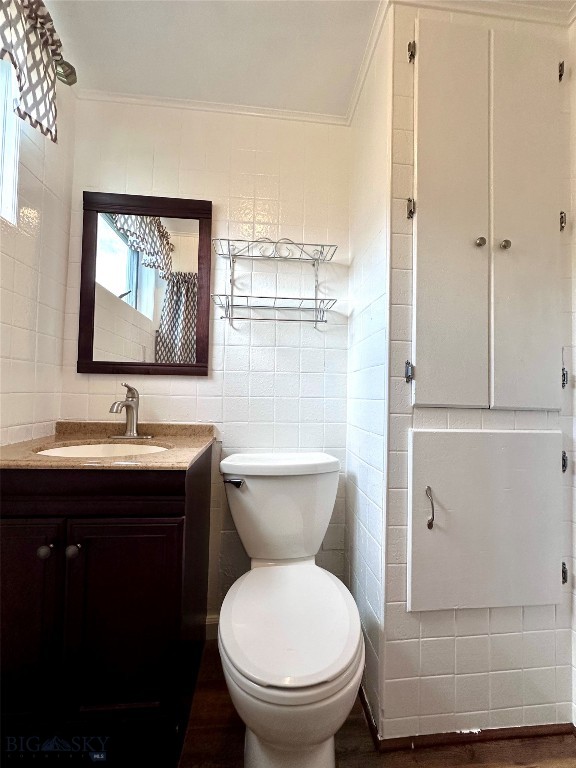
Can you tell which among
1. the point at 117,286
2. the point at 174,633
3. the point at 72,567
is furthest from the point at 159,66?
the point at 174,633

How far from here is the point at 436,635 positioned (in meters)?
1.14

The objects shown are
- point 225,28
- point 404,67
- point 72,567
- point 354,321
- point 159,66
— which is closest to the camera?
point 72,567

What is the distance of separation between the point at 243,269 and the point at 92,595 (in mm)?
1294

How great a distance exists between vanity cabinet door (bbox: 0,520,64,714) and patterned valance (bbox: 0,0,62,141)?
4.09 feet

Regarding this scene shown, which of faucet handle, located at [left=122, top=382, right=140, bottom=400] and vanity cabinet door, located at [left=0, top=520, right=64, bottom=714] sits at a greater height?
faucet handle, located at [left=122, top=382, right=140, bottom=400]

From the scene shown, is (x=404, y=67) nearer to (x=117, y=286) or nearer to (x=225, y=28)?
(x=225, y=28)

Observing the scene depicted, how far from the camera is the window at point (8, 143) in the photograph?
1.20 m

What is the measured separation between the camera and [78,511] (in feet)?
3.28

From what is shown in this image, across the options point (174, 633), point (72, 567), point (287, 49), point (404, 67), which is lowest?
point (174, 633)

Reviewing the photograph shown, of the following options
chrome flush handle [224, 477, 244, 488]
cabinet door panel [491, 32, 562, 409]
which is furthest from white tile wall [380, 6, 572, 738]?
chrome flush handle [224, 477, 244, 488]

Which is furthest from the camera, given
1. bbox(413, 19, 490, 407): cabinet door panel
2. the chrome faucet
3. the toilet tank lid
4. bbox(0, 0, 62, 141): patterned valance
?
the chrome faucet

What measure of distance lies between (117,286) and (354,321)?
1.03m

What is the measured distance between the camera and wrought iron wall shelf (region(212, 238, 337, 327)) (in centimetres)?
163

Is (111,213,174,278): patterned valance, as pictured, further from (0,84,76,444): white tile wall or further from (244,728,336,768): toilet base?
(244,728,336,768): toilet base
